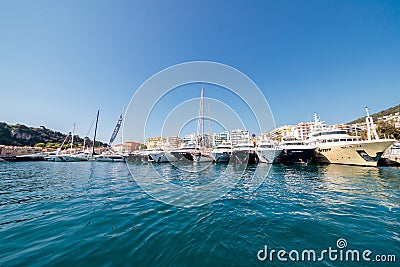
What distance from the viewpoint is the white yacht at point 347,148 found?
60.1 feet

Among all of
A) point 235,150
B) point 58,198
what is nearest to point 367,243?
point 58,198

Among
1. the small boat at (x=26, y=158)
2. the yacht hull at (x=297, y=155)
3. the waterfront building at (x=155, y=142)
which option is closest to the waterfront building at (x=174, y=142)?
the waterfront building at (x=155, y=142)

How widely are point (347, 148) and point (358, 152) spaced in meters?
1.14

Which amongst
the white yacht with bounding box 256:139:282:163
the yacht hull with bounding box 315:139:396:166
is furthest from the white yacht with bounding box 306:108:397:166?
the white yacht with bounding box 256:139:282:163

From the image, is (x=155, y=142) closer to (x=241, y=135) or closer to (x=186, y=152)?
(x=186, y=152)

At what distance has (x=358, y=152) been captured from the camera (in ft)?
65.0

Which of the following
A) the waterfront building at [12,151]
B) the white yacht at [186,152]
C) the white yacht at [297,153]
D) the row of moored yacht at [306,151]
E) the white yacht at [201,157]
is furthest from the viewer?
the waterfront building at [12,151]

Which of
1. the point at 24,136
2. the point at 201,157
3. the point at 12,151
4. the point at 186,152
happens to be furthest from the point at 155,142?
the point at 24,136

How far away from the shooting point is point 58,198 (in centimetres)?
679

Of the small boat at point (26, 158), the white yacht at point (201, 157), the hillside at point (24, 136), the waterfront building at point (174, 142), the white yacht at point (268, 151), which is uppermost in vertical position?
the hillside at point (24, 136)

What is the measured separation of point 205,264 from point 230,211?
2.90 m

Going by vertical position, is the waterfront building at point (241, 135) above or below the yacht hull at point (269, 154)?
above

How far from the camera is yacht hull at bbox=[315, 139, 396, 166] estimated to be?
707 inches

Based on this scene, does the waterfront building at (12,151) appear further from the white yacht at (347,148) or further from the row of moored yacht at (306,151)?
the white yacht at (347,148)
